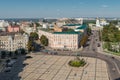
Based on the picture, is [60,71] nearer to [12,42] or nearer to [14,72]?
[14,72]

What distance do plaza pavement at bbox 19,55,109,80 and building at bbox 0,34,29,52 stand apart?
17.0m

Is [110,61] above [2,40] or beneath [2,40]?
beneath

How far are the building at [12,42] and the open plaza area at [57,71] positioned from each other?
18615mm

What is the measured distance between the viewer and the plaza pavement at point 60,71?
193 ft

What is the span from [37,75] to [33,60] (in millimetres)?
20455

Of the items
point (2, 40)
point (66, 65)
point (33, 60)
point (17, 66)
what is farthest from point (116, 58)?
point (2, 40)

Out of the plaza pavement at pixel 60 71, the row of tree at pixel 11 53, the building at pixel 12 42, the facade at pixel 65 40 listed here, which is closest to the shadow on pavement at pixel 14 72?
the plaza pavement at pixel 60 71

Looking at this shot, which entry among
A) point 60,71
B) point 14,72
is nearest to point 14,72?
point 14,72

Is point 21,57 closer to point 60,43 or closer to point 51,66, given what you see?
point 51,66

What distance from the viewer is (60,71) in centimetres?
6488

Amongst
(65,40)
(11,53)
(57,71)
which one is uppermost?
(65,40)

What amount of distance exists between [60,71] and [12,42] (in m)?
37.1

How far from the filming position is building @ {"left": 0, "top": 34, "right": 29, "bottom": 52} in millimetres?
94287

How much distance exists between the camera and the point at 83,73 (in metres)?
62.5
